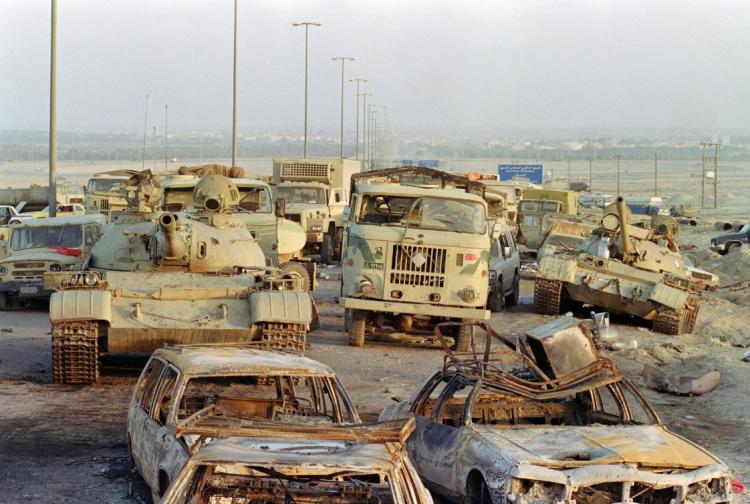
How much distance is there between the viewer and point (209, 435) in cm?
748

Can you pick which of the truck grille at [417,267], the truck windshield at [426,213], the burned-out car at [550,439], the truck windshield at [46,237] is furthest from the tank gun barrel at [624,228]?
the burned-out car at [550,439]

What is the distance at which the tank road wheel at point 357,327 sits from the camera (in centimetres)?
1952

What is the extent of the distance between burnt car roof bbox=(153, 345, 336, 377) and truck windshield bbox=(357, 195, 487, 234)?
922 cm

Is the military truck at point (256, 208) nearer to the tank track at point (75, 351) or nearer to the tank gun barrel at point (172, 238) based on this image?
the tank gun barrel at point (172, 238)

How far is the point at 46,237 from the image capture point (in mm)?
25047

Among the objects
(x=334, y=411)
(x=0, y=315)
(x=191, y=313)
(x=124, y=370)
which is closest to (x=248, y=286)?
(x=191, y=313)

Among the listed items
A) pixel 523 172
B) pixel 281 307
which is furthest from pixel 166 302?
pixel 523 172

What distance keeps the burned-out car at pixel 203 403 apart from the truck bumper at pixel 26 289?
13.4m

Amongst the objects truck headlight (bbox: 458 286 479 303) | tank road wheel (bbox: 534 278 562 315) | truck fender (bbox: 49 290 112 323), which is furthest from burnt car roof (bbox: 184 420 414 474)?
tank road wheel (bbox: 534 278 562 315)

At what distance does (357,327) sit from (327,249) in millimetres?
15788

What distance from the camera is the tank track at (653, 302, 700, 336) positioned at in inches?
910

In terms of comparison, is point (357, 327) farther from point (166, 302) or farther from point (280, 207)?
point (166, 302)

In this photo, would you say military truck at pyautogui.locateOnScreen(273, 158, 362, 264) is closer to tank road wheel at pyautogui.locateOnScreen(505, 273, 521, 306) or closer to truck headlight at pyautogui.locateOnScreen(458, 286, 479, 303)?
tank road wheel at pyautogui.locateOnScreen(505, 273, 521, 306)

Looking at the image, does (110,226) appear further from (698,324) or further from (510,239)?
(698,324)
